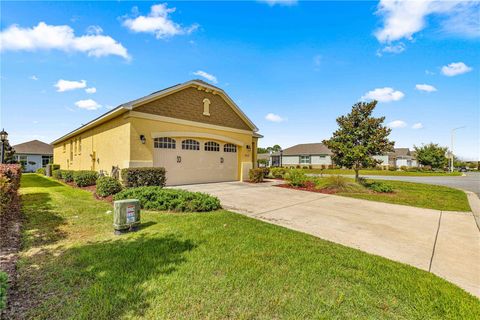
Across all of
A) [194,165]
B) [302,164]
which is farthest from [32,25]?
[302,164]

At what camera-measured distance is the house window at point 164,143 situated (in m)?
11.7

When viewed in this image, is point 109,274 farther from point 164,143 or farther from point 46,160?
point 46,160

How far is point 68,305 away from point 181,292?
3.93ft

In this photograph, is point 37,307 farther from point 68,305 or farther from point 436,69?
point 436,69

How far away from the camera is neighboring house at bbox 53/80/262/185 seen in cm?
1084

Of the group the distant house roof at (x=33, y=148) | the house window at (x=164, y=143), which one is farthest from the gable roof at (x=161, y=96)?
the distant house roof at (x=33, y=148)

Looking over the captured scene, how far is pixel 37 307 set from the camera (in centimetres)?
232

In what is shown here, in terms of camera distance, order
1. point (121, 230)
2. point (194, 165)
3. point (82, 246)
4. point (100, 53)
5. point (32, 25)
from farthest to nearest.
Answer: point (194, 165)
point (100, 53)
point (32, 25)
point (121, 230)
point (82, 246)

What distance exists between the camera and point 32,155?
3634 centimetres

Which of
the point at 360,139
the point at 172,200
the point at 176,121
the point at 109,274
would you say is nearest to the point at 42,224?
the point at 172,200

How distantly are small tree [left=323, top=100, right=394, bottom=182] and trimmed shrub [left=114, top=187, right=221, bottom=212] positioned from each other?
8.64 metres

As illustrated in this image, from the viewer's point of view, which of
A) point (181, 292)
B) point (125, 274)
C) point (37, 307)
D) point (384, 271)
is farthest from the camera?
point (384, 271)

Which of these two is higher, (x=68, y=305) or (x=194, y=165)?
(x=194, y=165)

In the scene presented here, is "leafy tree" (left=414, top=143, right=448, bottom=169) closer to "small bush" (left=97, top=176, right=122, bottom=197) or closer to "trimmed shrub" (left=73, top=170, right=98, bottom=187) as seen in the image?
"small bush" (left=97, top=176, right=122, bottom=197)
